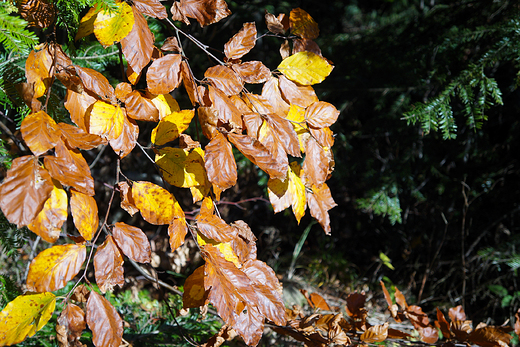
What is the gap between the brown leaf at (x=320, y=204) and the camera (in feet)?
2.33

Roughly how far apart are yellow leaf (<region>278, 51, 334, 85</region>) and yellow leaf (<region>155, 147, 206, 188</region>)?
0.25 m

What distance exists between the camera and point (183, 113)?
0.60 meters

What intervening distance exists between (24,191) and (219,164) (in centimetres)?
25

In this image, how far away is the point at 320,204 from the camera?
723 millimetres

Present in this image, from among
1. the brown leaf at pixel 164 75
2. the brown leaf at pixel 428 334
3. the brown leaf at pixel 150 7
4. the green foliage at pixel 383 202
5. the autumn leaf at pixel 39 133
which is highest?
the brown leaf at pixel 150 7

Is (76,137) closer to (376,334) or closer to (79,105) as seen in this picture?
(79,105)

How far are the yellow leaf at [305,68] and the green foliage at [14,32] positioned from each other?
45cm

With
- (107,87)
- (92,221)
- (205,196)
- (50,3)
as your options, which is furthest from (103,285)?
(50,3)

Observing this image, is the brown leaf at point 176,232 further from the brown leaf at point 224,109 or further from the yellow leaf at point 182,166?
the brown leaf at point 224,109

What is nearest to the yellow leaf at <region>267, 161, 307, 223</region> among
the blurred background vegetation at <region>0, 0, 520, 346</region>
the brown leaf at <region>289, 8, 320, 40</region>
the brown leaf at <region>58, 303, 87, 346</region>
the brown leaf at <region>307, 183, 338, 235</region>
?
the brown leaf at <region>307, 183, 338, 235</region>

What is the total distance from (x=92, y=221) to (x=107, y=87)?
0.76 ft

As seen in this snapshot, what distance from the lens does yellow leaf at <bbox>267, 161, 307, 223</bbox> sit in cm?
63

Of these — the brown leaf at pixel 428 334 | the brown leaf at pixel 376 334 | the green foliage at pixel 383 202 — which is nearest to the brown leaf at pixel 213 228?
the brown leaf at pixel 376 334

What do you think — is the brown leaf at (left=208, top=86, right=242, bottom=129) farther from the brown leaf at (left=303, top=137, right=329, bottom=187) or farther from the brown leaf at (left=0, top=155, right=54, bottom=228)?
the brown leaf at (left=0, top=155, right=54, bottom=228)
